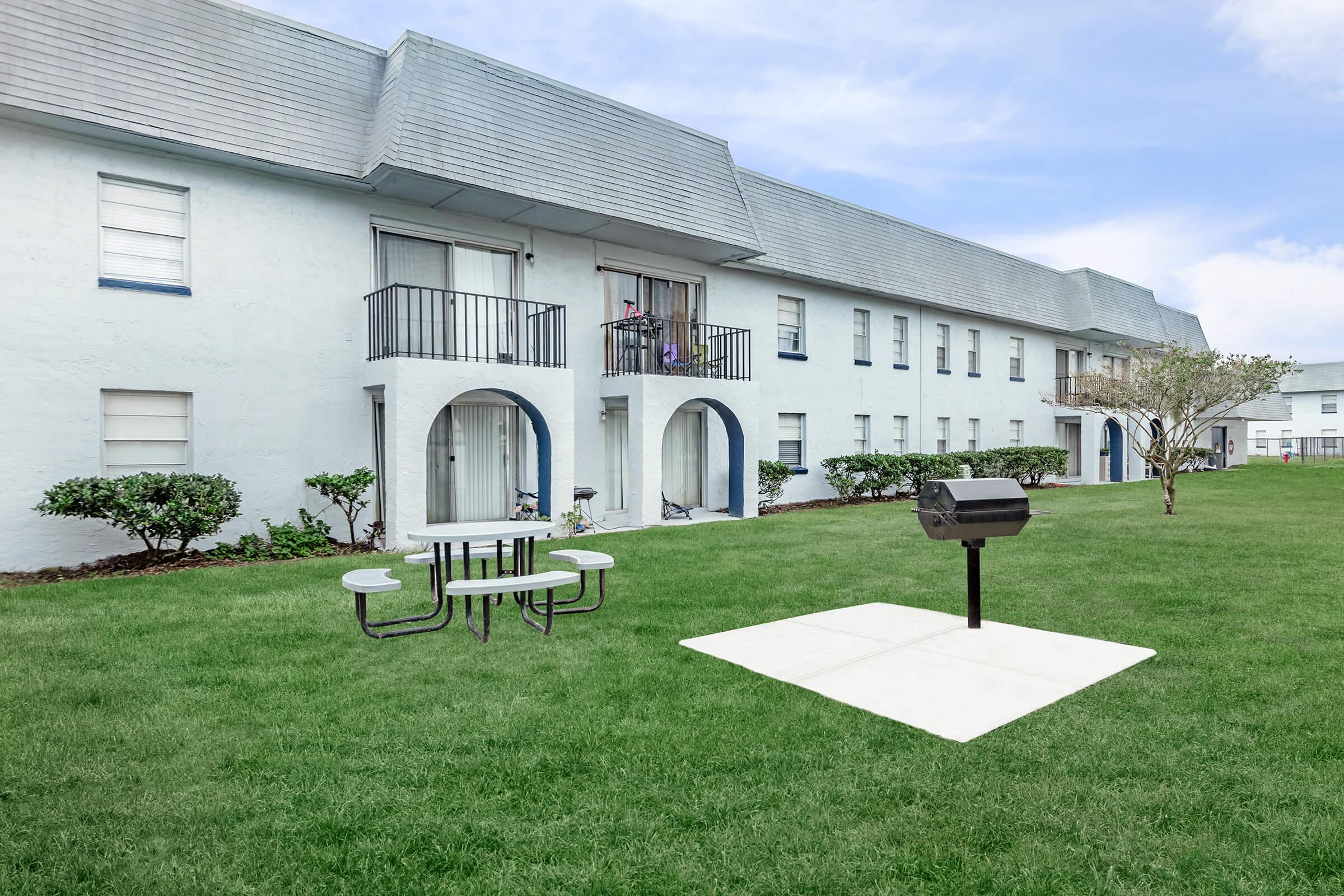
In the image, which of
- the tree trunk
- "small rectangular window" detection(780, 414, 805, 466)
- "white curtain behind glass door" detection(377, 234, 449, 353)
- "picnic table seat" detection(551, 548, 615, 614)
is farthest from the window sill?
the tree trunk

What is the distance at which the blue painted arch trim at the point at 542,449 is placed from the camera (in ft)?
42.6

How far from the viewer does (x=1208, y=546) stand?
428 inches

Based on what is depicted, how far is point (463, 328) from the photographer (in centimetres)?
1378

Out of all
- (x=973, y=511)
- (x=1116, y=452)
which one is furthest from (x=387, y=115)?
(x=1116, y=452)

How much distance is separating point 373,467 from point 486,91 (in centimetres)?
681

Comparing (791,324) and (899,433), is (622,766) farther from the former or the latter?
(899,433)

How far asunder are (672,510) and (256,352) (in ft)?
27.9

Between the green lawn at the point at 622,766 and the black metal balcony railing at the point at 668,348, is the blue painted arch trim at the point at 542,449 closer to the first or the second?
the black metal balcony railing at the point at 668,348

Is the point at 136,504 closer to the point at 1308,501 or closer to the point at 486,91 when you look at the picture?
the point at 486,91

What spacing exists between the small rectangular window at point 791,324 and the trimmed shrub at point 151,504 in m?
13.3

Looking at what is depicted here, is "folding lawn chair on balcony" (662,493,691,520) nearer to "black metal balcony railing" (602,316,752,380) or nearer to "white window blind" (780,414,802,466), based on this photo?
"black metal balcony railing" (602,316,752,380)

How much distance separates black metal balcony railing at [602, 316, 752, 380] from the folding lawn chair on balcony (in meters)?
2.77

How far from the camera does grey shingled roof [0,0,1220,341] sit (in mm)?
9984

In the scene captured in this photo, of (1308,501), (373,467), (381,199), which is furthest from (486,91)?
(1308,501)
